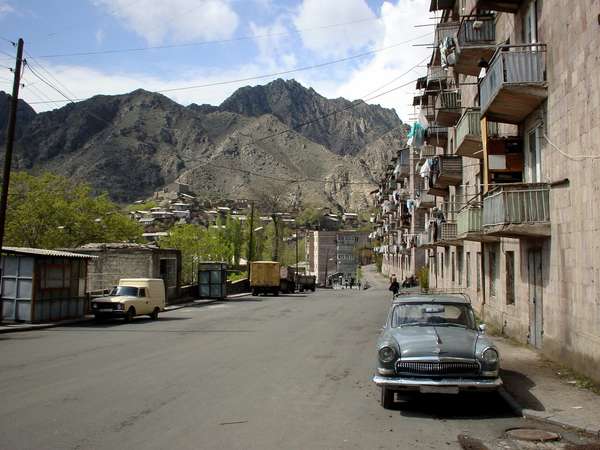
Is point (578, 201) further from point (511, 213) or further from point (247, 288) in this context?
point (247, 288)

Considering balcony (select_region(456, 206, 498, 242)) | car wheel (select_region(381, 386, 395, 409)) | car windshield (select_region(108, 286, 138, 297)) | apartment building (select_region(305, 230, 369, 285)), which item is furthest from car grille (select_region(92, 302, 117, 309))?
apartment building (select_region(305, 230, 369, 285))

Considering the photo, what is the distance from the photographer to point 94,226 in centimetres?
5838

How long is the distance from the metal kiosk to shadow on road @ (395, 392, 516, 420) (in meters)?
37.1

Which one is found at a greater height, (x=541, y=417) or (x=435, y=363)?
(x=435, y=363)

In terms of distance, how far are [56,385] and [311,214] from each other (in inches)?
6993

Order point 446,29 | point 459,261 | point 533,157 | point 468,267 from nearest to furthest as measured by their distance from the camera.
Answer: point 533,157
point 446,29
point 468,267
point 459,261

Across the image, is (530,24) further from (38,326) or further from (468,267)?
(38,326)

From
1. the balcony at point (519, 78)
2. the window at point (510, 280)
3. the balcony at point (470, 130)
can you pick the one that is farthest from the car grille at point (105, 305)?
the balcony at point (519, 78)

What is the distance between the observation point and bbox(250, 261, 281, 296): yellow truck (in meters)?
55.0

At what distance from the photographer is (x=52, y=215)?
54.9 m

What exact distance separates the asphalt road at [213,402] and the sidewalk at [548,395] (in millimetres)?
489

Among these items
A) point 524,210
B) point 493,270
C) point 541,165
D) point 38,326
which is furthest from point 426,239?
point 524,210

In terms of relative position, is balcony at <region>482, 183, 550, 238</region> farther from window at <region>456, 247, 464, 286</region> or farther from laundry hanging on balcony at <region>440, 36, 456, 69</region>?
window at <region>456, 247, 464, 286</region>

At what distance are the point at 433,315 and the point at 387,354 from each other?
74.8 inches
